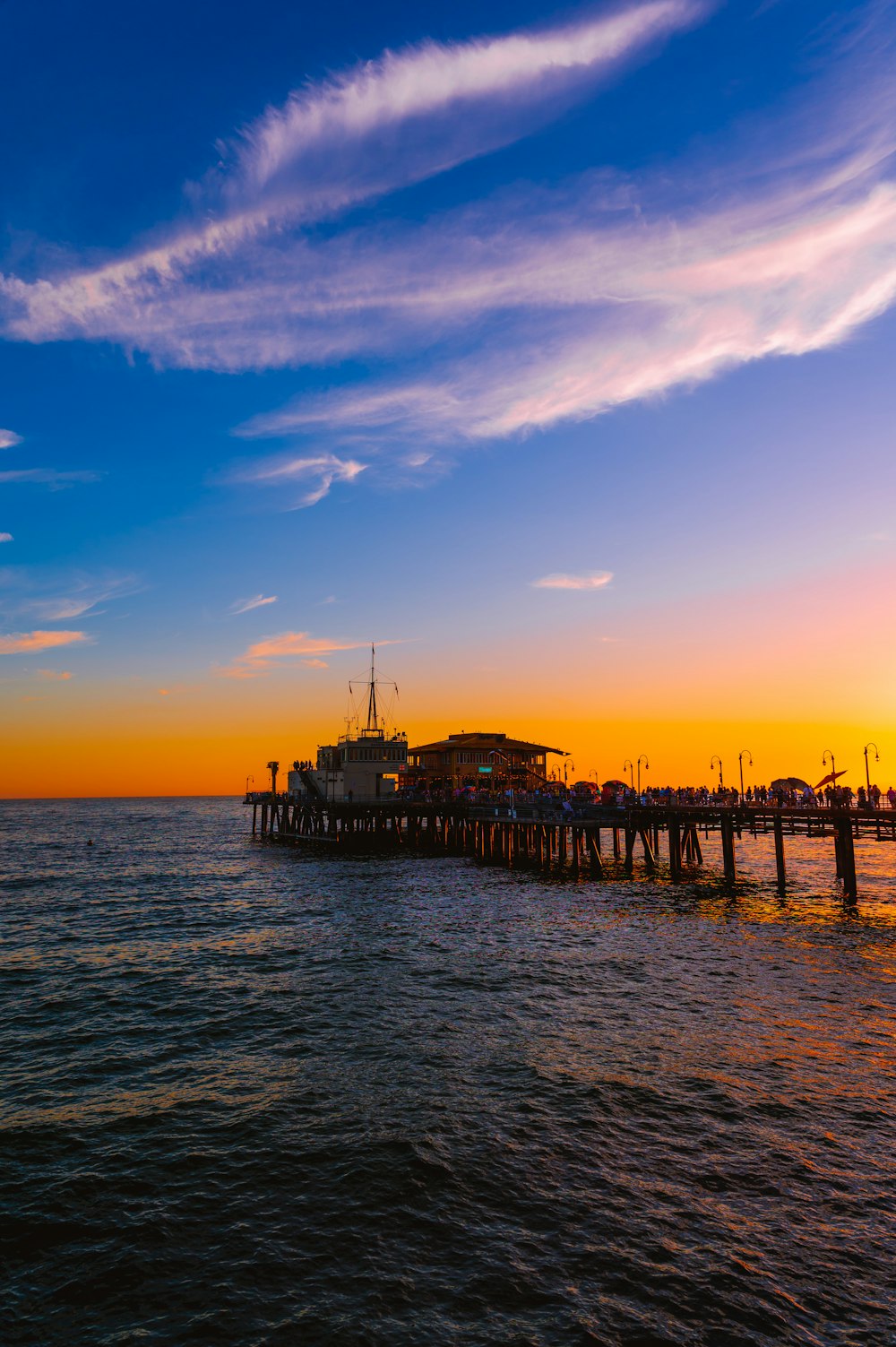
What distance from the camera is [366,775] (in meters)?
72.8

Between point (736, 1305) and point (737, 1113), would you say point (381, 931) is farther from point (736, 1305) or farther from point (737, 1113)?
point (736, 1305)

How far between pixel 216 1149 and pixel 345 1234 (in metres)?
3.42

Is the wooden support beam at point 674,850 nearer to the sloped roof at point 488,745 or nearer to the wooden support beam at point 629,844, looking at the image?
the wooden support beam at point 629,844

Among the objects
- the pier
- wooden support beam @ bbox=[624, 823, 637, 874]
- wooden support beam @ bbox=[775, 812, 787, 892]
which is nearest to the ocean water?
wooden support beam @ bbox=[775, 812, 787, 892]

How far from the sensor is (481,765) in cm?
8419

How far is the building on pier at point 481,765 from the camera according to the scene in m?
83.1

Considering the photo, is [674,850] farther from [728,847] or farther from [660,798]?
[660,798]

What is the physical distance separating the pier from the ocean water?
1455cm

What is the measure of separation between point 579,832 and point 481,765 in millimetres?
32799

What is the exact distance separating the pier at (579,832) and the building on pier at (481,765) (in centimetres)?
663

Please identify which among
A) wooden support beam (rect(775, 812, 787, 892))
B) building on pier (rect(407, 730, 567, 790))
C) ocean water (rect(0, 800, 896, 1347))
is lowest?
ocean water (rect(0, 800, 896, 1347))

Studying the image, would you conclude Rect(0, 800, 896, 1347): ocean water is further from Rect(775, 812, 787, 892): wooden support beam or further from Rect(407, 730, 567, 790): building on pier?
Rect(407, 730, 567, 790): building on pier

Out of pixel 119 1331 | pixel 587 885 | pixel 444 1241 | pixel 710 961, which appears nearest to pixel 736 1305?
pixel 444 1241

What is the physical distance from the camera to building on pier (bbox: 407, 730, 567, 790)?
273 ft
